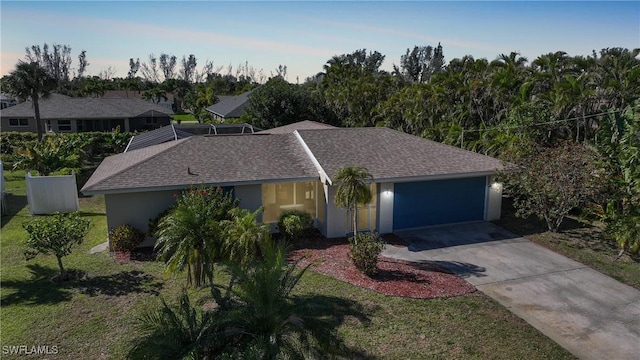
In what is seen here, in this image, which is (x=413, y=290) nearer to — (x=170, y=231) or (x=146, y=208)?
(x=170, y=231)

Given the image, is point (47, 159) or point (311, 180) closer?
point (311, 180)

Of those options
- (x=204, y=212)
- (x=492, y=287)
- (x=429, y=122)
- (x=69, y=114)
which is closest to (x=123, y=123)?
(x=69, y=114)

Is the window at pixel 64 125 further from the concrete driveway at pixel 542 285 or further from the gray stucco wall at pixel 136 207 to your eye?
the concrete driveway at pixel 542 285

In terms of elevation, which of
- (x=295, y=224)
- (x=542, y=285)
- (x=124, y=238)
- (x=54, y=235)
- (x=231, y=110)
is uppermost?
(x=231, y=110)

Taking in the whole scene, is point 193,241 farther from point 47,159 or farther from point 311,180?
point 47,159

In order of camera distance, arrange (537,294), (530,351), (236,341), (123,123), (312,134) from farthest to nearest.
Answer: (123,123)
(312,134)
(537,294)
(530,351)
(236,341)

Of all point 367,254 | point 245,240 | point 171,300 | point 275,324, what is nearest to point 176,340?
point 275,324

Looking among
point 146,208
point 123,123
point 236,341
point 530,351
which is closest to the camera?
point 236,341
